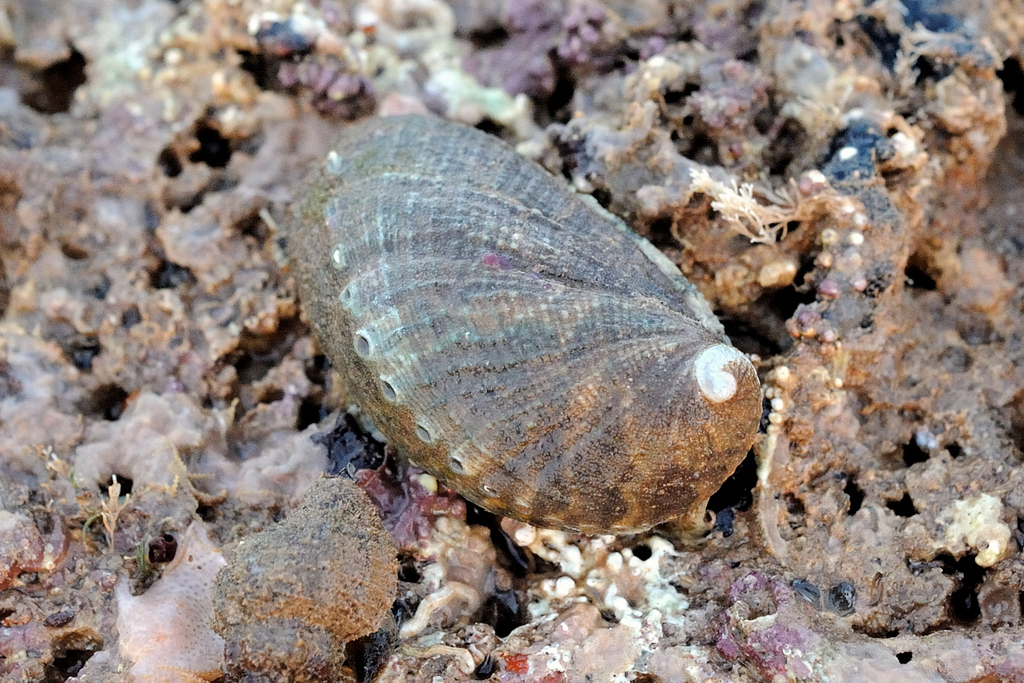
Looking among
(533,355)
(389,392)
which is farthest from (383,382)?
(533,355)

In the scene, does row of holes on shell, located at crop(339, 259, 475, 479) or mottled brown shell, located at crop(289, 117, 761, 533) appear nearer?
mottled brown shell, located at crop(289, 117, 761, 533)

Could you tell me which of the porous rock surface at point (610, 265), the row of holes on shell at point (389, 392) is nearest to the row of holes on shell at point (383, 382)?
the row of holes on shell at point (389, 392)

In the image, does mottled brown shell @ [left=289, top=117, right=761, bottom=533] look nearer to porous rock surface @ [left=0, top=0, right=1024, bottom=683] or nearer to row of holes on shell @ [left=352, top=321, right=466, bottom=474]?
row of holes on shell @ [left=352, top=321, right=466, bottom=474]

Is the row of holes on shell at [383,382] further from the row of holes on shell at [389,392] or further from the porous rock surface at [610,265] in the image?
the porous rock surface at [610,265]

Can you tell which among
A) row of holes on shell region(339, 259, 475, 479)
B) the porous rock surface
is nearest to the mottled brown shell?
row of holes on shell region(339, 259, 475, 479)

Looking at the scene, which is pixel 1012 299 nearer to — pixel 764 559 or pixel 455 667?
pixel 764 559

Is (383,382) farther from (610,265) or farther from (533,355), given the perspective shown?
(610,265)

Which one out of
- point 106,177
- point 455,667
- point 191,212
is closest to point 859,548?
point 455,667

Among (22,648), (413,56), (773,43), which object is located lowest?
(22,648)
